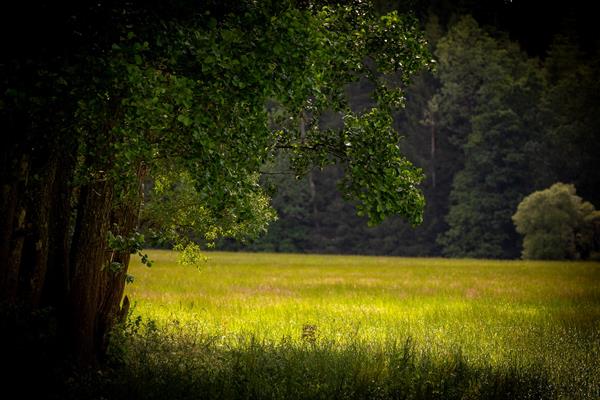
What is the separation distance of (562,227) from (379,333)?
44.1 metres

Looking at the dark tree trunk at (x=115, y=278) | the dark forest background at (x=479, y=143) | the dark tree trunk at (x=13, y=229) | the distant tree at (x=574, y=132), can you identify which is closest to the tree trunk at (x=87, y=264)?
the dark tree trunk at (x=115, y=278)

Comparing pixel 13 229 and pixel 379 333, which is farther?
pixel 379 333

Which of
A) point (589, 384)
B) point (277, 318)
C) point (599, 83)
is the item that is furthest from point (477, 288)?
point (599, 83)

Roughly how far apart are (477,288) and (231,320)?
1312 centimetres

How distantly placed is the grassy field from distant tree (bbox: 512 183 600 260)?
2694 centimetres

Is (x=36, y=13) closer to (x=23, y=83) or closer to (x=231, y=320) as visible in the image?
(x=23, y=83)

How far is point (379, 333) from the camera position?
13.1 m

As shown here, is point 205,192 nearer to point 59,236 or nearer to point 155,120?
point 155,120

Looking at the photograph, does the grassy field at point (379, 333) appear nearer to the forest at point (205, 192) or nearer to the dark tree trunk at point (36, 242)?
the forest at point (205, 192)

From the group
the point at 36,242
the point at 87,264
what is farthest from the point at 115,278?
the point at 36,242

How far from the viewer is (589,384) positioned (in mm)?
8781

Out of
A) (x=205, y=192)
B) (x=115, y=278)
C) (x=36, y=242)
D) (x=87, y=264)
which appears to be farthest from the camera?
(x=115, y=278)

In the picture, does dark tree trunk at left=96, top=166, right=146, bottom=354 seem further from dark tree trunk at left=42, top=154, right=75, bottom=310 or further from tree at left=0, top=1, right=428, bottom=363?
dark tree trunk at left=42, top=154, right=75, bottom=310

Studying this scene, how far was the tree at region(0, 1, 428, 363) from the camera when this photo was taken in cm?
616
